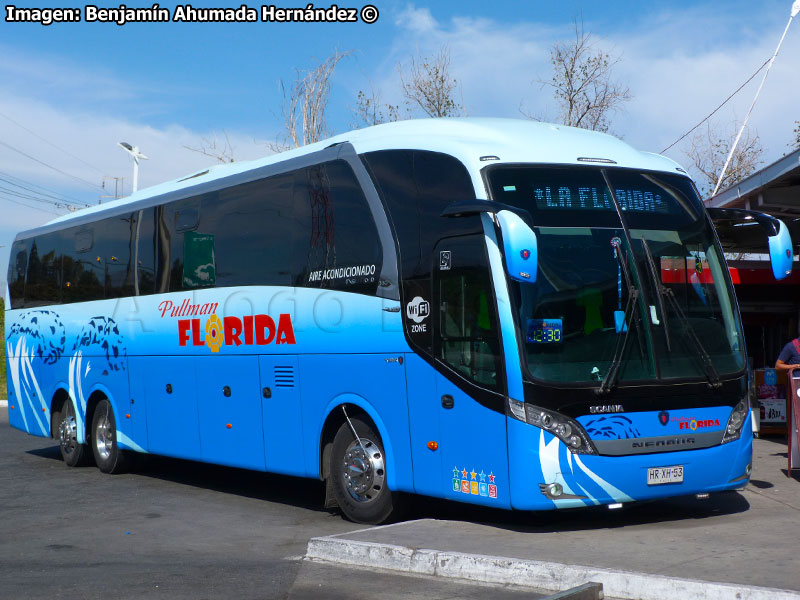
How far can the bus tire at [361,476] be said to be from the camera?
388 inches

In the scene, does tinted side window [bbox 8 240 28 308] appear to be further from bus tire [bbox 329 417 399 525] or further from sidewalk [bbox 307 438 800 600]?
sidewalk [bbox 307 438 800 600]

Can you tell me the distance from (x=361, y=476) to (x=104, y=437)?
7.00 meters

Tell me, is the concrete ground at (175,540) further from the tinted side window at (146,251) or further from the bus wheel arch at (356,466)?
the tinted side window at (146,251)

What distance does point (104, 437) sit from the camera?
1577cm

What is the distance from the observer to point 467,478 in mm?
8836

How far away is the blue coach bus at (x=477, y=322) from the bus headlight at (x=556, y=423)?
0.7 inches

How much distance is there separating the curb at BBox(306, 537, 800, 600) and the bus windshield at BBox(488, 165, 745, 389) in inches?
65.9

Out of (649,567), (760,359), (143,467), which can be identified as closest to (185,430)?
(143,467)

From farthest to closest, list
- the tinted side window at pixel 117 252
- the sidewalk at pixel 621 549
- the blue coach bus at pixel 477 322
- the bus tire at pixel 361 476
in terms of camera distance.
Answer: the tinted side window at pixel 117 252
the bus tire at pixel 361 476
the blue coach bus at pixel 477 322
the sidewalk at pixel 621 549

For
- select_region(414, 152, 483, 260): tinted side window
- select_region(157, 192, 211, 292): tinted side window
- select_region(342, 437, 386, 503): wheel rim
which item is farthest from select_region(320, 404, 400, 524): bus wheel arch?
select_region(157, 192, 211, 292): tinted side window

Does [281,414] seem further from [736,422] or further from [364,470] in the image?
[736,422]

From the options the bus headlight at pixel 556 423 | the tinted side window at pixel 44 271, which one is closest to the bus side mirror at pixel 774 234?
the bus headlight at pixel 556 423

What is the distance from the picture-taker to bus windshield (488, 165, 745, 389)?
8.46m

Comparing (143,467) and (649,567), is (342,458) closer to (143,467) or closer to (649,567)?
(649,567)
